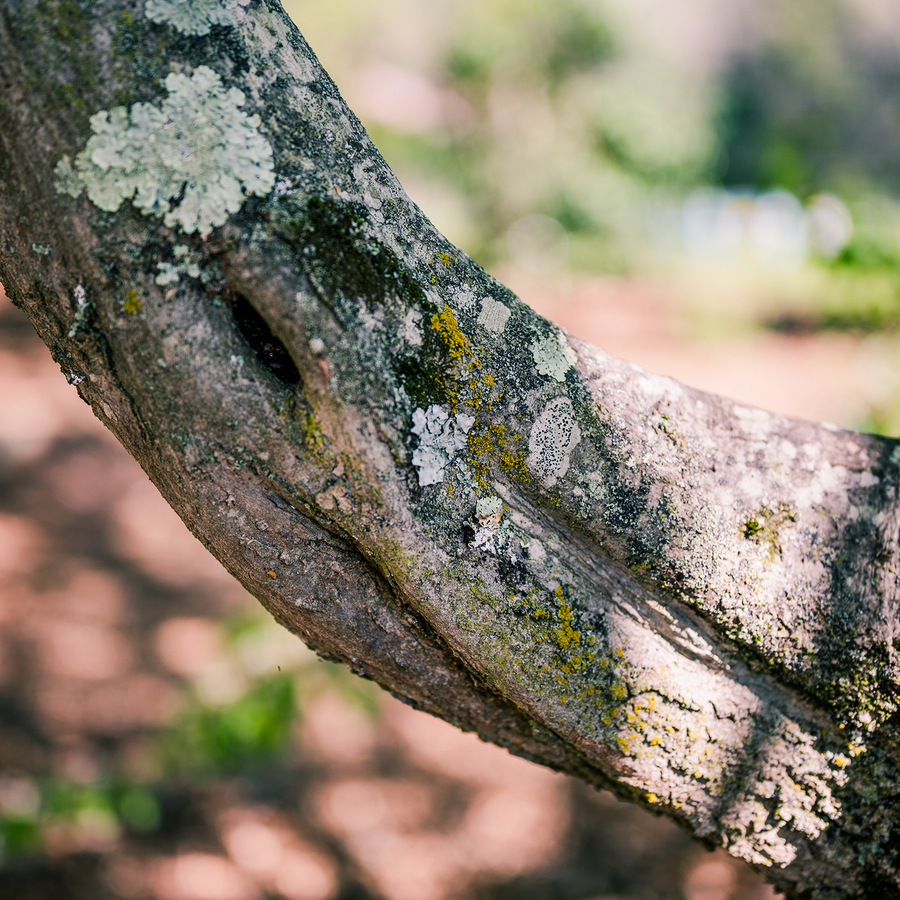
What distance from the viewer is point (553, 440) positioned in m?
1.03

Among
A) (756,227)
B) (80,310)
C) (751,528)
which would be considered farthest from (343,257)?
(756,227)

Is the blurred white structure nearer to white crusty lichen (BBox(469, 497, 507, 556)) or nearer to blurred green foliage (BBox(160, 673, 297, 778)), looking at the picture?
blurred green foliage (BBox(160, 673, 297, 778))

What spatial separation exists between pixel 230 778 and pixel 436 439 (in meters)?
2.79

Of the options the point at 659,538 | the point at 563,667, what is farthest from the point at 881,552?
the point at 563,667

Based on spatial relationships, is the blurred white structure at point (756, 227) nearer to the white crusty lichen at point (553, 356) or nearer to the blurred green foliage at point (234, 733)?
the blurred green foliage at point (234, 733)

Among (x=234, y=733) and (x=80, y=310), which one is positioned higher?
(x=80, y=310)

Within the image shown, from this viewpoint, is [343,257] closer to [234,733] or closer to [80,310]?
[80,310]

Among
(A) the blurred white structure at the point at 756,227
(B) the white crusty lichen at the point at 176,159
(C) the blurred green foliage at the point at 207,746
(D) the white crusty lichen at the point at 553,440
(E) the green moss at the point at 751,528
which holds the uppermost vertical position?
(A) the blurred white structure at the point at 756,227

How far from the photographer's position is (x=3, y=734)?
319 cm

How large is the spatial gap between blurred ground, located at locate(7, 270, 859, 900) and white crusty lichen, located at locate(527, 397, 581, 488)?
2489mm

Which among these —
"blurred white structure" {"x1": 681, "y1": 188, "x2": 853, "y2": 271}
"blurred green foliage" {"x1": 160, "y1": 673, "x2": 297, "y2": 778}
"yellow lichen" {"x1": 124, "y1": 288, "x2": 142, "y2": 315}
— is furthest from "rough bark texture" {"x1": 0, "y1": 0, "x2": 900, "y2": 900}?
"blurred white structure" {"x1": 681, "y1": 188, "x2": 853, "y2": 271}

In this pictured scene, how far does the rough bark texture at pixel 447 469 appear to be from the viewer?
0.84 metres

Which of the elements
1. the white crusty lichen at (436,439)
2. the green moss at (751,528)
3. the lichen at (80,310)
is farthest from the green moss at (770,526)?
the lichen at (80,310)

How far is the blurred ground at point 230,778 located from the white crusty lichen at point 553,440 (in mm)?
2489
